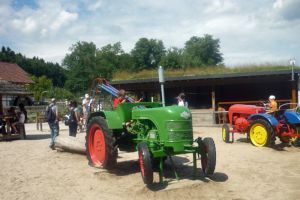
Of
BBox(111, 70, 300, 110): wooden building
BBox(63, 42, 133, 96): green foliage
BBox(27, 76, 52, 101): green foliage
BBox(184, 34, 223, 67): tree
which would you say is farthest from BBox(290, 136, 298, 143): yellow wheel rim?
BBox(63, 42, 133, 96): green foliage

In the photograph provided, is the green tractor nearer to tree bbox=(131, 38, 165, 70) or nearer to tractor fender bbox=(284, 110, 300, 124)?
tractor fender bbox=(284, 110, 300, 124)

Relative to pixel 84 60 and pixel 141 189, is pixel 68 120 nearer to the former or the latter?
pixel 141 189

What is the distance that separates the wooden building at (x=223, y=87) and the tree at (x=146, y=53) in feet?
140

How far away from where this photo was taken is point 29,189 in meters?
7.45

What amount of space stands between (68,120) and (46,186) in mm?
5948

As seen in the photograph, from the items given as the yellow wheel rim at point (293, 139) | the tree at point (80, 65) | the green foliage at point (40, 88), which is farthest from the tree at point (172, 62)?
the yellow wheel rim at point (293, 139)

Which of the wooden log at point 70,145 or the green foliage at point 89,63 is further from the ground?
the green foliage at point 89,63

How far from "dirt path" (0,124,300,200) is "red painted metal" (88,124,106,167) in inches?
11.0

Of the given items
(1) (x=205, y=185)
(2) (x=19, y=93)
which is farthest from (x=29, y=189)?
(2) (x=19, y=93)

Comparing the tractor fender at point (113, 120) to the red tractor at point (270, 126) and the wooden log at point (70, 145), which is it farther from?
the red tractor at point (270, 126)

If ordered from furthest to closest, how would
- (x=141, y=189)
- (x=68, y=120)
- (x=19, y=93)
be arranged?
(x=19, y=93), (x=68, y=120), (x=141, y=189)

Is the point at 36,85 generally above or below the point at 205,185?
above

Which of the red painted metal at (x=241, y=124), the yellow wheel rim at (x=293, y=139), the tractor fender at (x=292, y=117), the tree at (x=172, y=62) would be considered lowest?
the yellow wheel rim at (x=293, y=139)

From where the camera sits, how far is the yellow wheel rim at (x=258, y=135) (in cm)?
1191
